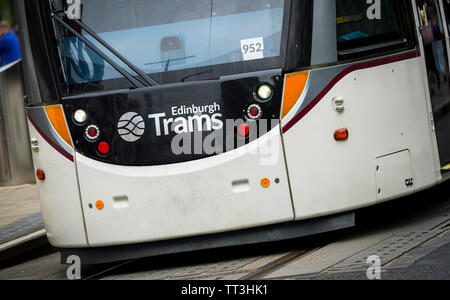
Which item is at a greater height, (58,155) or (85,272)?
(58,155)

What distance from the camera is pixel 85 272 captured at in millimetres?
8102

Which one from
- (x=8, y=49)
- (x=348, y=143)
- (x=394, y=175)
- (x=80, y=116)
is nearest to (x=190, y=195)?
(x=80, y=116)

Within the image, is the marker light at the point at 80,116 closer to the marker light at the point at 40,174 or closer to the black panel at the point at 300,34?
the marker light at the point at 40,174

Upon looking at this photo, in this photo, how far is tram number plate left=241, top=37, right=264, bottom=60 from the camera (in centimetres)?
718

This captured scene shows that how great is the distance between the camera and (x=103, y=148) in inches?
288

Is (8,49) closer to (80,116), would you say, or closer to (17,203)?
(17,203)

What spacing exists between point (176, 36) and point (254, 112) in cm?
84

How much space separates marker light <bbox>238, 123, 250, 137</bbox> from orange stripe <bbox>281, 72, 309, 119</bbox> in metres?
0.28

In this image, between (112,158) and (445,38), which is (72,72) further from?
(445,38)

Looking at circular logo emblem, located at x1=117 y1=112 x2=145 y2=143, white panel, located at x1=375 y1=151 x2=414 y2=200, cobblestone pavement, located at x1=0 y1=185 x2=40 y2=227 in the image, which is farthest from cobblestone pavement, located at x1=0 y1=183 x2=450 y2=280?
cobblestone pavement, located at x1=0 y1=185 x2=40 y2=227

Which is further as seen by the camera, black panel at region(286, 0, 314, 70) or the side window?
the side window

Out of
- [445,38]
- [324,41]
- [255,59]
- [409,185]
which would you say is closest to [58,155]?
[255,59]

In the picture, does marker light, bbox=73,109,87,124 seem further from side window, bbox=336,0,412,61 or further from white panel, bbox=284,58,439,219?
side window, bbox=336,0,412,61
